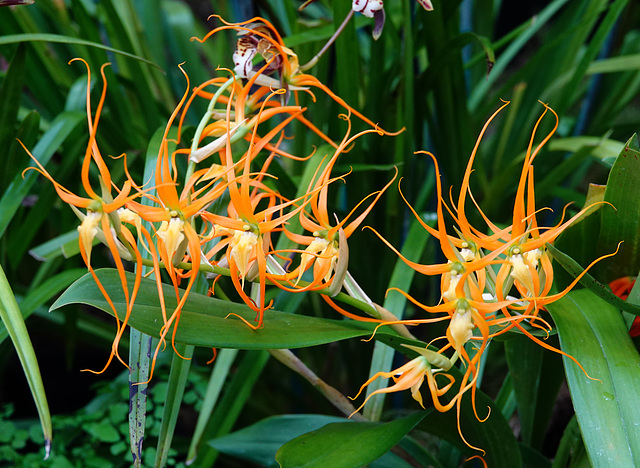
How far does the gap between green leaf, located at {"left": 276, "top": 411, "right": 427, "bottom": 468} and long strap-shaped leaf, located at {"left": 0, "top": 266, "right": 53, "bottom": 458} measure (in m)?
0.18

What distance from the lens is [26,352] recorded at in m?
0.37

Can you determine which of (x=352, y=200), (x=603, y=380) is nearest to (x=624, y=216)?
(x=603, y=380)

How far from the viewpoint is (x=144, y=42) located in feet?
3.73

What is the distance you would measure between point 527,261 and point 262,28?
0.93 ft

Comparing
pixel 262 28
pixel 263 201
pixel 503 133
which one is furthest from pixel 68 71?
pixel 503 133

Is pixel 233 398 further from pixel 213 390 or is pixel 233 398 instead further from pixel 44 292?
pixel 44 292

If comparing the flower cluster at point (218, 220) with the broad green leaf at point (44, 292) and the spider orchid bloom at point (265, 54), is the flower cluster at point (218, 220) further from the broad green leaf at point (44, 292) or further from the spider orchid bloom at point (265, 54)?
the broad green leaf at point (44, 292)

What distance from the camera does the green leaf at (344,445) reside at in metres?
0.43

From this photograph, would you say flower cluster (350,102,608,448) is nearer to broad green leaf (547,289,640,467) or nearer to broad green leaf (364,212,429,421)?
broad green leaf (547,289,640,467)

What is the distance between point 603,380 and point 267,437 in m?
0.40

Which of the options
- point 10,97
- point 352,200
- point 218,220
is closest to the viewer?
point 218,220

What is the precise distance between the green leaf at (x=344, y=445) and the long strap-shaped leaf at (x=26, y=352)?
18 cm

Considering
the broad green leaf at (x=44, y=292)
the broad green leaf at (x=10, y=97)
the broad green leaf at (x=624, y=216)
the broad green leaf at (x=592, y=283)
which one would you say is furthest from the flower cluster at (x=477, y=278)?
the broad green leaf at (x=10, y=97)

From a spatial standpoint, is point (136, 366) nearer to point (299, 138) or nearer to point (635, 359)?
point (635, 359)
